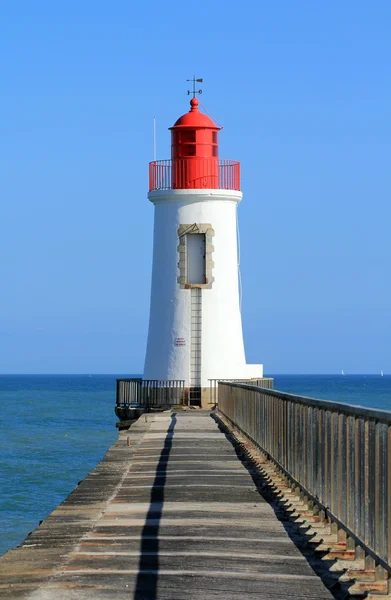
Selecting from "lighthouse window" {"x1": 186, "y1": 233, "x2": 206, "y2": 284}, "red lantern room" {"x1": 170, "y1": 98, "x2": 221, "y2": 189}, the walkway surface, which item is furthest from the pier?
"red lantern room" {"x1": 170, "y1": 98, "x2": 221, "y2": 189}

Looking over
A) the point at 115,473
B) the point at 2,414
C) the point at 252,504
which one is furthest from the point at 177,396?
the point at 2,414

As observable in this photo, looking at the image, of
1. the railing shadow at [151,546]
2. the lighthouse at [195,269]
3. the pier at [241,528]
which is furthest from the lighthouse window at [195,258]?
the railing shadow at [151,546]

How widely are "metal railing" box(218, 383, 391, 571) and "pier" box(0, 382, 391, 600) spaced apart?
0.5 inches

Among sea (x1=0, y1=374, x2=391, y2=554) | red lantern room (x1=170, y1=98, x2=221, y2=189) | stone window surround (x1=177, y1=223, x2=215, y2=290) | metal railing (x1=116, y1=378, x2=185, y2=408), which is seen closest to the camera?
sea (x1=0, y1=374, x2=391, y2=554)

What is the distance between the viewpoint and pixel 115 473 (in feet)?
39.8

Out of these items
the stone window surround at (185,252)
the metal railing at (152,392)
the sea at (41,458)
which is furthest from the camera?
the stone window surround at (185,252)

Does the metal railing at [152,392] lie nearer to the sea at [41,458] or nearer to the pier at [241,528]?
the sea at [41,458]

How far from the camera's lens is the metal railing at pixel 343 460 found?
20.4 feet

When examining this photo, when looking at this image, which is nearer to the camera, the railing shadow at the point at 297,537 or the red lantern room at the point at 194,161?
the railing shadow at the point at 297,537

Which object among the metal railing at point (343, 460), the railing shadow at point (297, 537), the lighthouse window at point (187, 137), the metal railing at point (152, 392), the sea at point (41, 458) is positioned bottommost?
the sea at point (41, 458)

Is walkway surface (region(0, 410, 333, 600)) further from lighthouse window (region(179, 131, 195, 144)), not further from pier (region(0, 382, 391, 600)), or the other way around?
lighthouse window (region(179, 131, 195, 144))

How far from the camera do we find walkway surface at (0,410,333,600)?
6.11 metres

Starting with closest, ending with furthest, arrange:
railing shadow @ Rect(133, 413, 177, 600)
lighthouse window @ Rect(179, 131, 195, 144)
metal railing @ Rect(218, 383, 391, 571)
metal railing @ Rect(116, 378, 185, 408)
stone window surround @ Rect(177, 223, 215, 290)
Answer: railing shadow @ Rect(133, 413, 177, 600), metal railing @ Rect(218, 383, 391, 571), metal railing @ Rect(116, 378, 185, 408), stone window surround @ Rect(177, 223, 215, 290), lighthouse window @ Rect(179, 131, 195, 144)

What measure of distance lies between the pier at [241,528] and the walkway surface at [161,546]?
10 millimetres
